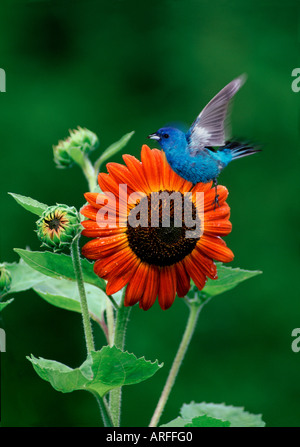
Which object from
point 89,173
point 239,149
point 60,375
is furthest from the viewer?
point 89,173

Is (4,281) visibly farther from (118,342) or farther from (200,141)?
(200,141)

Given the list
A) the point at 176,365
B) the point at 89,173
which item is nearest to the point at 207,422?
the point at 176,365

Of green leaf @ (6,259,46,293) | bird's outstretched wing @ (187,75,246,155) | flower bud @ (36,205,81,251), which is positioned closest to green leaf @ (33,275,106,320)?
green leaf @ (6,259,46,293)

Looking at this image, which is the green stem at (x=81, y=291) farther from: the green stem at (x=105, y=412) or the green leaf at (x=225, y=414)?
the green leaf at (x=225, y=414)
